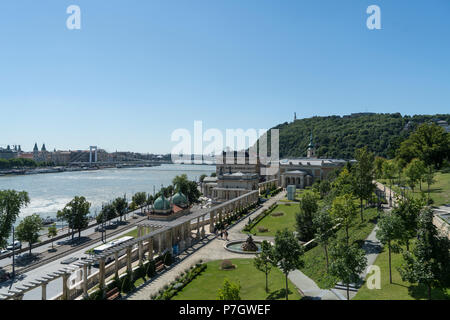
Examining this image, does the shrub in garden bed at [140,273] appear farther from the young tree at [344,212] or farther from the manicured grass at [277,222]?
the manicured grass at [277,222]

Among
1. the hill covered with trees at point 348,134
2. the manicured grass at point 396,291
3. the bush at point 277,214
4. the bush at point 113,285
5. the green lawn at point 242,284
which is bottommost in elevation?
the green lawn at point 242,284

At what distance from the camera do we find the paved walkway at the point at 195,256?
939 inches

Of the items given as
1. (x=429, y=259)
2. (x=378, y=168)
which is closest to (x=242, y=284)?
(x=429, y=259)

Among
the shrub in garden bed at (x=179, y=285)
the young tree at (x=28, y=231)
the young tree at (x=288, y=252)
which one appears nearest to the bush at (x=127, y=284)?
the shrub in garden bed at (x=179, y=285)

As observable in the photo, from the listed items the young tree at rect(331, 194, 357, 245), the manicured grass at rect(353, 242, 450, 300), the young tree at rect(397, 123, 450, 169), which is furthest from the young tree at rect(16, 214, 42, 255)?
the young tree at rect(397, 123, 450, 169)

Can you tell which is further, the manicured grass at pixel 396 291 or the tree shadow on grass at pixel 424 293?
the manicured grass at pixel 396 291

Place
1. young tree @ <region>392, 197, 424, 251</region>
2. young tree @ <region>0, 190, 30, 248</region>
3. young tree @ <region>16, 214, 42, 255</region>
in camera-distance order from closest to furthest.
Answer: young tree @ <region>392, 197, 424, 251</region>, young tree @ <region>0, 190, 30, 248</region>, young tree @ <region>16, 214, 42, 255</region>

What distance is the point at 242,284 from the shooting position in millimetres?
24000

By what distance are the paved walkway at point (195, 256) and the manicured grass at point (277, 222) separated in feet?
7.72

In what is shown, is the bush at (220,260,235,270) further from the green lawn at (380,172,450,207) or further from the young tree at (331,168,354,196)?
the green lawn at (380,172,450,207)

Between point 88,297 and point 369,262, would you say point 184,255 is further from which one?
point 369,262

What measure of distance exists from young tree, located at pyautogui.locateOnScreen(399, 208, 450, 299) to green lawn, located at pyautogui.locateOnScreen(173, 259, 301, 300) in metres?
7.31

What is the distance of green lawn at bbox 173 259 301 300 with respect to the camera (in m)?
21.5
